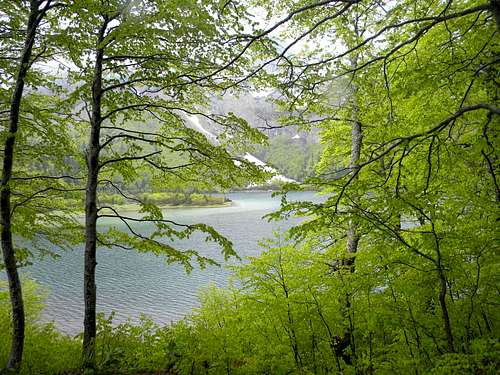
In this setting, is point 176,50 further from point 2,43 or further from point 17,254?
point 17,254

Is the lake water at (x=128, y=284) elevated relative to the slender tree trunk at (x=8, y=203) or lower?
lower

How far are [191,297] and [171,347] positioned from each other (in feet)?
46.1

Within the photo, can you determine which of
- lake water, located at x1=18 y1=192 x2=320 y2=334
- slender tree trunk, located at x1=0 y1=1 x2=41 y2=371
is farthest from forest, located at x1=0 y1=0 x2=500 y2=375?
lake water, located at x1=18 y1=192 x2=320 y2=334

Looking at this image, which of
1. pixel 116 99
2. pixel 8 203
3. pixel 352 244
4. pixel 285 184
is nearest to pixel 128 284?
pixel 8 203

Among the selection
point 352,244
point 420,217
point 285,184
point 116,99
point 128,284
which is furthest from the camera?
point 128,284

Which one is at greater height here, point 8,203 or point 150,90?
point 150,90

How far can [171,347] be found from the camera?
6.09m

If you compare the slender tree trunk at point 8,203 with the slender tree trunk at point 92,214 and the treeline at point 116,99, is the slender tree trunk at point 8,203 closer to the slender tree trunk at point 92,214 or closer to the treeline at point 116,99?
the treeline at point 116,99

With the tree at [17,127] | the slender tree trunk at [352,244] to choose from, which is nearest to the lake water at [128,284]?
the slender tree trunk at [352,244]

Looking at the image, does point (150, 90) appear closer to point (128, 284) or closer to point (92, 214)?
point (92, 214)

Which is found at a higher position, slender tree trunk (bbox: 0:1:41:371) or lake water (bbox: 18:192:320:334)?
slender tree trunk (bbox: 0:1:41:371)

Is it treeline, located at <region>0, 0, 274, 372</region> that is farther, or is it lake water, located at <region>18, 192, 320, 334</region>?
lake water, located at <region>18, 192, 320, 334</region>

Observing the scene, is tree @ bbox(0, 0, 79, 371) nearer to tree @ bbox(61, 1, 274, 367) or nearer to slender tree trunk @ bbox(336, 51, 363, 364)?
tree @ bbox(61, 1, 274, 367)

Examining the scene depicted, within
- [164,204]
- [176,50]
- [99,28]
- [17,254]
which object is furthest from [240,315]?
[164,204]
